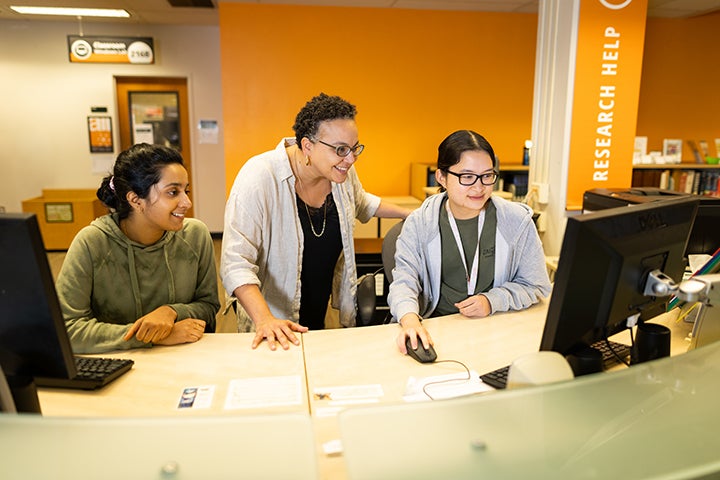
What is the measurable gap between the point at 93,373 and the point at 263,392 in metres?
0.49

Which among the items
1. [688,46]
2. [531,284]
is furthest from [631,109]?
[688,46]

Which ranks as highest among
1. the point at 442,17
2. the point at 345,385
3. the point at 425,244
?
the point at 442,17

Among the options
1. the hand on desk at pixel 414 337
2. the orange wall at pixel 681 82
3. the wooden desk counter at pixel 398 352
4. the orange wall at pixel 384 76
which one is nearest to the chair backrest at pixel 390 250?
the wooden desk counter at pixel 398 352

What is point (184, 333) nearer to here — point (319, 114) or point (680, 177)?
point (319, 114)

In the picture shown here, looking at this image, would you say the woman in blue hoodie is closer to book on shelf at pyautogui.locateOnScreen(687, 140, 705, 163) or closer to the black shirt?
the black shirt

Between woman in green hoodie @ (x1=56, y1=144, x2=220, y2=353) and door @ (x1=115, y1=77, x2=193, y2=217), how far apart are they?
18.5ft

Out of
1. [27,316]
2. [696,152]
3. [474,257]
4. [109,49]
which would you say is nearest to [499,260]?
[474,257]

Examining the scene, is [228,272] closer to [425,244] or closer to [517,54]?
[425,244]

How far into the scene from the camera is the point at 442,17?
19.1ft

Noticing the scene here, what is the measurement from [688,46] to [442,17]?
2.81 m

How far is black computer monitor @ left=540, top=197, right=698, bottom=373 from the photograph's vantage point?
1244 mm

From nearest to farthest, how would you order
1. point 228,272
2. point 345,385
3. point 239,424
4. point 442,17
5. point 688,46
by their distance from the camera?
point 239,424, point 345,385, point 228,272, point 442,17, point 688,46

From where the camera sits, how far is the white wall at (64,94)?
707cm

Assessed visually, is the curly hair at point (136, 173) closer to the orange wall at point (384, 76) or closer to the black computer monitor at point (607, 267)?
the black computer monitor at point (607, 267)
